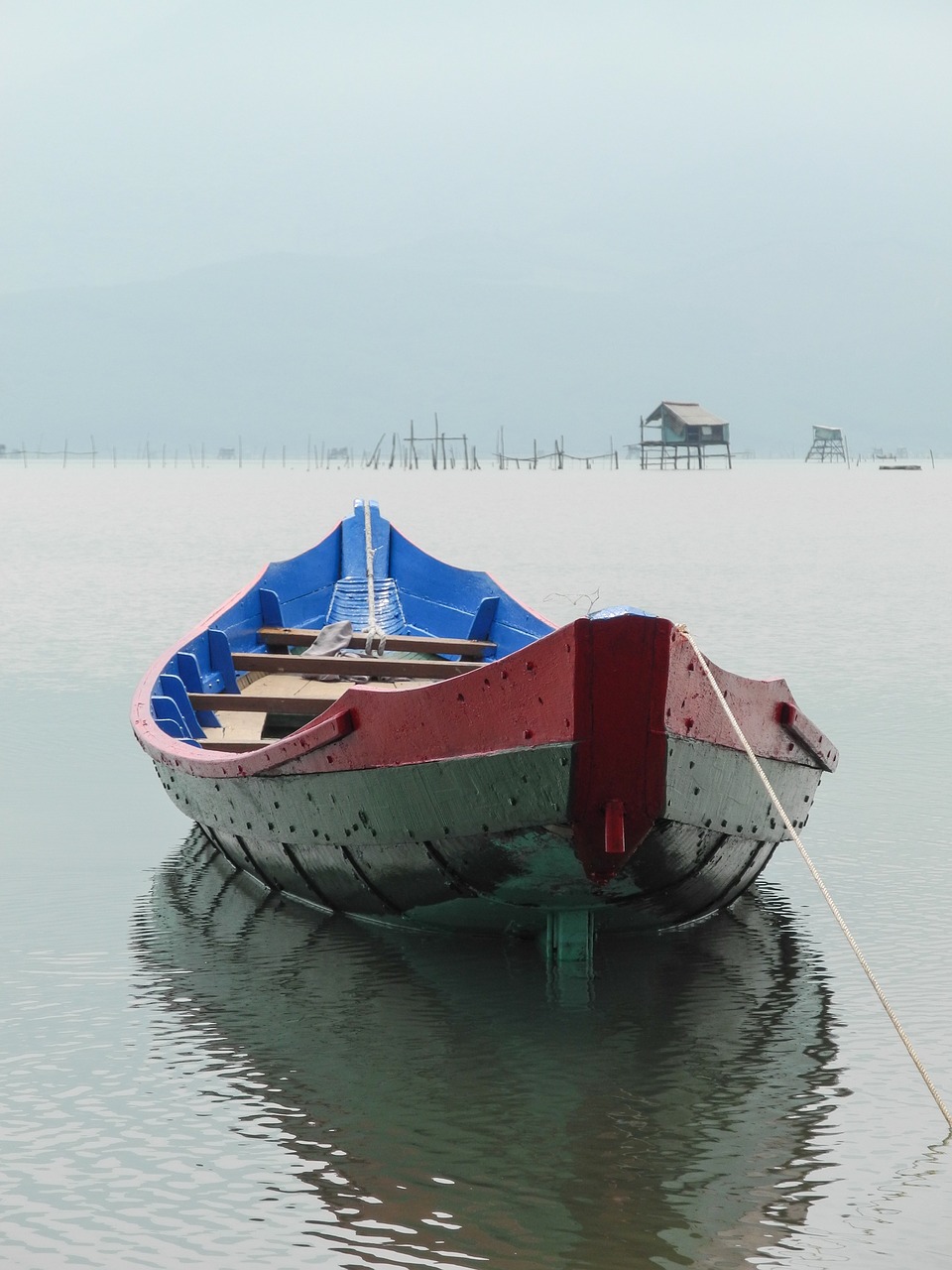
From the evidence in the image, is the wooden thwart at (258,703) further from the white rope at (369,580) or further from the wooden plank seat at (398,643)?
the white rope at (369,580)

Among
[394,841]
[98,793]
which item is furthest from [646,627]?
[98,793]

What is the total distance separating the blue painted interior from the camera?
13023mm

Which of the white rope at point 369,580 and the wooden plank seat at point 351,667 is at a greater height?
the white rope at point 369,580

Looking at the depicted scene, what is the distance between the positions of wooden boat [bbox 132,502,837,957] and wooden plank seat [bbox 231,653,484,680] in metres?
1.78

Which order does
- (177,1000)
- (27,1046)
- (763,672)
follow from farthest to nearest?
1. (763,672)
2. (177,1000)
3. (27,1046)

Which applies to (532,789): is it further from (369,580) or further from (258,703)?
(369,580)

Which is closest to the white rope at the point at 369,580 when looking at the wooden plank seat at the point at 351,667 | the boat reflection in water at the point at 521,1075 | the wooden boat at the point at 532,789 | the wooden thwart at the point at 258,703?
the wooden plank seat at the point at 351,667

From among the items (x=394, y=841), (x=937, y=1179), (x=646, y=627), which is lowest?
(x=937, y=1179)

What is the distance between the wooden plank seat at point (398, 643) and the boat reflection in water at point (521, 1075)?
12.2 ft

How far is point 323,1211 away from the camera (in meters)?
6.18

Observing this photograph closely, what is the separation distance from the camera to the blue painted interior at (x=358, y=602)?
13.0 metres

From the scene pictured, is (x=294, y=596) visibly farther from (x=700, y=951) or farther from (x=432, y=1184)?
(x=432, y=1184)

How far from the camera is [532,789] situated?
295 inches

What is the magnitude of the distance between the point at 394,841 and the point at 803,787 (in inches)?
99.0
